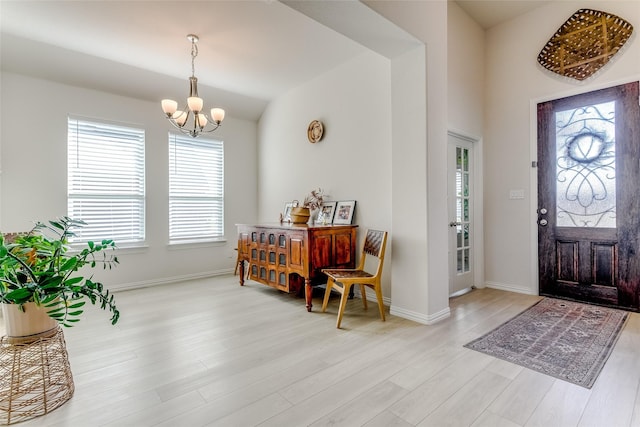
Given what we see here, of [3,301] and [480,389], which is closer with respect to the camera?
[3,301]

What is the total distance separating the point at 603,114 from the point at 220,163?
496cm

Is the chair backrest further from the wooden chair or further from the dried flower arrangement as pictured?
the dried flower arrangement

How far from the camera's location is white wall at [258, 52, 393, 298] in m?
3.39

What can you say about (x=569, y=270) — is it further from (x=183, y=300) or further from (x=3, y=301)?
(x=3, y=301)

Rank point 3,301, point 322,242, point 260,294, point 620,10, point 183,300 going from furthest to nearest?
point 260,294, point 183,300, point 322,242, point 620,10, point 3,301

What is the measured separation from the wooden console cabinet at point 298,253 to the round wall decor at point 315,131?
1.32 meters

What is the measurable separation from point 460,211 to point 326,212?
1.67 m

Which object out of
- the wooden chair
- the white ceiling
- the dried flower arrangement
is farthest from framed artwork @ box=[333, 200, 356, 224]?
the white ceiling

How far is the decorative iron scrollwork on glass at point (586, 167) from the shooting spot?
311cm

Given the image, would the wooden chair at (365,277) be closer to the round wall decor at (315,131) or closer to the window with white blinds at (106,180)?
the round wall decor at (315,131)

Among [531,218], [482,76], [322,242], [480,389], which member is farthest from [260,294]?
[482,76]

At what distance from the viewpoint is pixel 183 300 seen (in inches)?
140

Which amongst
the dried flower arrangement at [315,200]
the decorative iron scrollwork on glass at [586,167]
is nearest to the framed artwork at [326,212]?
the dried flower arrangement at [315,200]

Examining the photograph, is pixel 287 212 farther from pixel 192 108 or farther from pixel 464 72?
pixel 464 72
